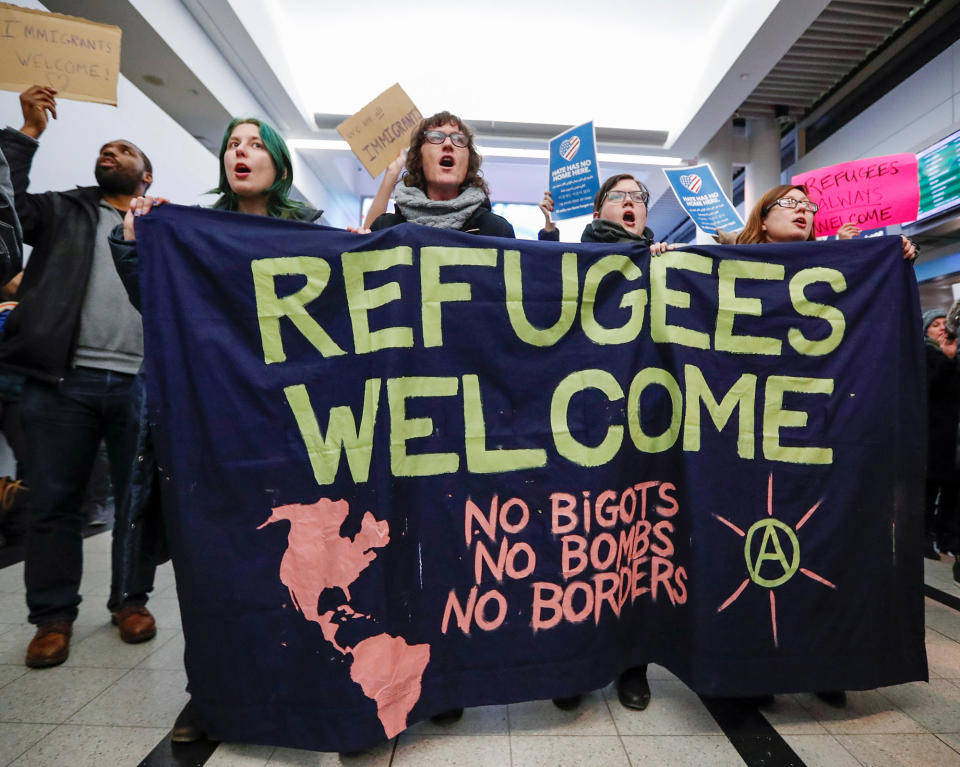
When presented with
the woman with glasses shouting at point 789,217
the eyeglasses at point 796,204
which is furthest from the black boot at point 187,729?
the eyeglasses at point 796,204

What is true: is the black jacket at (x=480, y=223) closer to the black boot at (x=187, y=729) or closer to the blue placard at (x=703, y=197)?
the black boot at (x=187, y=729)

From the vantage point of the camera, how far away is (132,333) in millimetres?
1729

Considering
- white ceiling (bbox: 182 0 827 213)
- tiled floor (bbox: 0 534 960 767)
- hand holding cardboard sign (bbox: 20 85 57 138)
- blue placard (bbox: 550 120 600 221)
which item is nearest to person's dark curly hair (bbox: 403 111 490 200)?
blue placard (bbox: 550 120 600 221)

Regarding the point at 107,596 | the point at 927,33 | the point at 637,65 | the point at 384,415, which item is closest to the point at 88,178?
the point at 107,596

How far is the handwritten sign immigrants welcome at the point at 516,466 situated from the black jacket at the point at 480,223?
246 millimetres

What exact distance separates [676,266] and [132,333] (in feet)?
5.49

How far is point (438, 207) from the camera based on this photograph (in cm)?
156

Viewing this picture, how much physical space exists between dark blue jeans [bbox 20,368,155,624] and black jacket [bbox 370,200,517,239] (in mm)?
937

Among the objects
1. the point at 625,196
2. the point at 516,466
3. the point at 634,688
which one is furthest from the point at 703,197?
the point at 634,688

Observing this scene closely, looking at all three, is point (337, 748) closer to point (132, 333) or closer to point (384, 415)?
point (384, 415)

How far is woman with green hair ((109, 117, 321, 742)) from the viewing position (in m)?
1.24

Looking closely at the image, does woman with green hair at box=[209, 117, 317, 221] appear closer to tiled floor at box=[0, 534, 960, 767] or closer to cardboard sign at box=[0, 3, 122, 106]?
cardboard sign at box=[0, 3, 122, 106]

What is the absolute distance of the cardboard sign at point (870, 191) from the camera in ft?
7.23

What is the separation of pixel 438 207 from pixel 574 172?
3.75 feet
